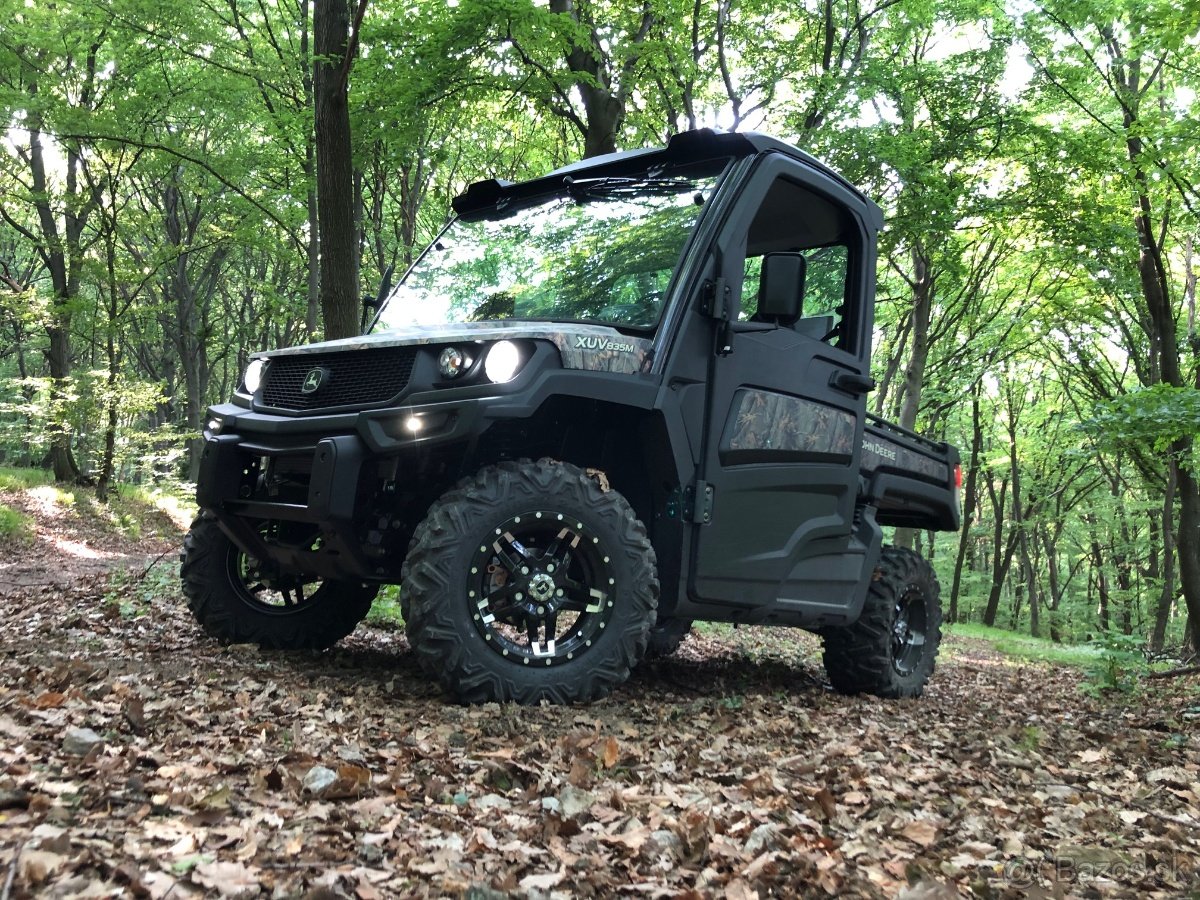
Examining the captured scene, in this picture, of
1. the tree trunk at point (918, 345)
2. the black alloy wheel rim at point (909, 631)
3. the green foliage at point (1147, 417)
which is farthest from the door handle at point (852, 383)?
the tree trunk at point (918, 345)

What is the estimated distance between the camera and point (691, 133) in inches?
203

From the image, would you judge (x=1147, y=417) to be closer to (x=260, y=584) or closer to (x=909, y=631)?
(x=909, y=631)

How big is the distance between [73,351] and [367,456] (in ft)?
120

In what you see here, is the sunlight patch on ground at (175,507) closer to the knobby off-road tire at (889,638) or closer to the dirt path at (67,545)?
the dirt path at (67,545)

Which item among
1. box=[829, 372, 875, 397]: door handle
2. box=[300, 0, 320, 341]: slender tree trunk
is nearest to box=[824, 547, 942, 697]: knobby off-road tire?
box=[829, 372, 875, 397]: door handle

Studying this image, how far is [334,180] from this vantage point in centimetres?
823

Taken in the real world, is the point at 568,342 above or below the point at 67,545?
above

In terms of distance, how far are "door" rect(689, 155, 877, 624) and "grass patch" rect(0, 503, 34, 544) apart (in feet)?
40.4

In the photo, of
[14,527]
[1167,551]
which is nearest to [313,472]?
[14,527]

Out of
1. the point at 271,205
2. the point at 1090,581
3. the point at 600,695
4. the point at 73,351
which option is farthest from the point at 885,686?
the point at 73,351

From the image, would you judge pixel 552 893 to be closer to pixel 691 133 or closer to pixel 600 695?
pixel 600 695

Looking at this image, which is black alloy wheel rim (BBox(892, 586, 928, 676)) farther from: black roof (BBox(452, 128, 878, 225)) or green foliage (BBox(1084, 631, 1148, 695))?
black roof (BBox(452, 128, 878, 225))

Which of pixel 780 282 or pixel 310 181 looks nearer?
pixel 780 282

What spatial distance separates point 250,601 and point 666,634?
103 inches
